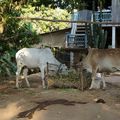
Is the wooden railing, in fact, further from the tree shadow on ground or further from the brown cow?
the tree shadow on ground

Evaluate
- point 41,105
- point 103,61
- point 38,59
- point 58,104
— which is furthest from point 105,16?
point 41,105

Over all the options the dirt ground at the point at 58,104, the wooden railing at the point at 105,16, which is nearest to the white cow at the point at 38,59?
the dirt ground at the point at 58,104

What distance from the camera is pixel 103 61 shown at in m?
14.0

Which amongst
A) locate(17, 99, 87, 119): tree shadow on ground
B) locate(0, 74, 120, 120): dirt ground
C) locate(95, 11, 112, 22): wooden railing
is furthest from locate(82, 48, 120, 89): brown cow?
locate(95, 11, 112, 22): wooden railing

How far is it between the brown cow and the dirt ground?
0.69m

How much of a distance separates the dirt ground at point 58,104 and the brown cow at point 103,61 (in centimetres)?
69

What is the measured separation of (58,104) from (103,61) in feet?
12.0

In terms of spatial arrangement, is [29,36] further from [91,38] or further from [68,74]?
[91,38]

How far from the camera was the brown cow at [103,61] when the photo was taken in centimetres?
1399

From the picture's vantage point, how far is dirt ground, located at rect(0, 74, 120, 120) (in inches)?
394

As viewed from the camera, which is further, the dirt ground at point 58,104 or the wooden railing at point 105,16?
the wooden railing at point 105,16

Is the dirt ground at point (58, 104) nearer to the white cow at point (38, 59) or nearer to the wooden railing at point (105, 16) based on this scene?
the white cow at point (38, 59)

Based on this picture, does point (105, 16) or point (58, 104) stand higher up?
point (105, 16)

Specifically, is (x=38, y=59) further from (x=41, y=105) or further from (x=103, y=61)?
(x=41, y=105)
